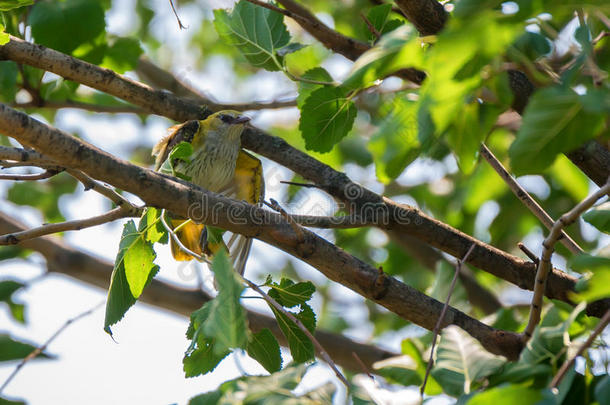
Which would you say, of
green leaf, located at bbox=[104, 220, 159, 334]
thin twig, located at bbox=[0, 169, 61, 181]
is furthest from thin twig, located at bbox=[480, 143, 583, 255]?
thin twig, located at bbox=[0, 169, 61, 181]

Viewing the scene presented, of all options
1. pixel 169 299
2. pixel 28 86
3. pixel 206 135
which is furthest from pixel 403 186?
pixel 28 86

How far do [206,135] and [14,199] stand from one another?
7.41ft

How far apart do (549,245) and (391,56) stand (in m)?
0.84

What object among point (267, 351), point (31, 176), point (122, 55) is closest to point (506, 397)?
point (267, 351)

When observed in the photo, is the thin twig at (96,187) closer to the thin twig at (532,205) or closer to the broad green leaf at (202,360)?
the broad green leaf at (202,360)

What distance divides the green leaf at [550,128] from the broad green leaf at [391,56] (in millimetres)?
275

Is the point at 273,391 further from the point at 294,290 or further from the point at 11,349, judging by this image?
the point at 11,349

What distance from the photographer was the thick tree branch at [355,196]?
3.13 m

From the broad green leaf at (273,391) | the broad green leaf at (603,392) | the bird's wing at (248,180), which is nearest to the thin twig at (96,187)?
the broad green leaf at (273,391)

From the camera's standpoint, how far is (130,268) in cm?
258

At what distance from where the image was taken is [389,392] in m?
1.80

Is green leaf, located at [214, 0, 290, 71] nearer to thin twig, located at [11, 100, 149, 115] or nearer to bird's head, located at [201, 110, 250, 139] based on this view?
thin twig, located at [11, 100, 149, 115]

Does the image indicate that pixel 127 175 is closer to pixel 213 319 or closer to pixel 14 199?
pixel 213 319

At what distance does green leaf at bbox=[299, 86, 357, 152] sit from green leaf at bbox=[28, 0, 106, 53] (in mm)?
1731
